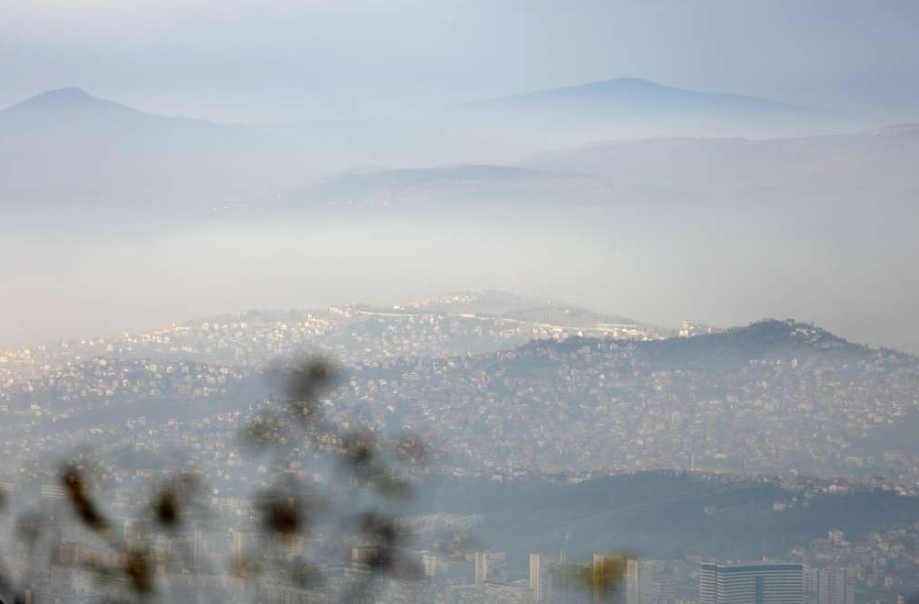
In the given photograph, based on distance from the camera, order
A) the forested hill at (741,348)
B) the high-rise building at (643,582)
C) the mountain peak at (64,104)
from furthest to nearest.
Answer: the mountain peak at (64,104) → the forested hill at (741,348) → the high-rise building at (643,582)

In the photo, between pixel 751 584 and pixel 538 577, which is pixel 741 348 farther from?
pixel 538 577

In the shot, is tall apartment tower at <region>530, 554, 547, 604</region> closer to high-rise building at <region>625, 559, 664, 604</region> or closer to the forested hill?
high-rise building at <region>625, 559, 664, 604</region>

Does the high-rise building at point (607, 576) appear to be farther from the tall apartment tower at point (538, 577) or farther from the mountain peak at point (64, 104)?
the mountain peak at point (64, 104)

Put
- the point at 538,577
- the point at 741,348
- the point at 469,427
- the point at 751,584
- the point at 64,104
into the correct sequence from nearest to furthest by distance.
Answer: the point at 751,584
the point at 538,577
the point at 469,427
the point at 741,348
the point at 64,104

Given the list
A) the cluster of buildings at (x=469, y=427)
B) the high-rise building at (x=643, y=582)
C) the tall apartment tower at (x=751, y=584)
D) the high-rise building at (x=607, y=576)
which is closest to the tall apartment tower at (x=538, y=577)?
the cluster of buildings at (x=469, y=427)

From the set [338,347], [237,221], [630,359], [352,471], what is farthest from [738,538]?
[237,221]

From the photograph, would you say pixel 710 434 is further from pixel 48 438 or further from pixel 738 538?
pixel 48 438

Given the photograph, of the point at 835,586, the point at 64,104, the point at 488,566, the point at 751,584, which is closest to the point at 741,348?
the point at 835,586

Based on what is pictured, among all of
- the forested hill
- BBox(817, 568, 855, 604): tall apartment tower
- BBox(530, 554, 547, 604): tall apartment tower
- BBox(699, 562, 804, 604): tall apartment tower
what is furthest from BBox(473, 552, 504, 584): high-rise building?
the forested hill

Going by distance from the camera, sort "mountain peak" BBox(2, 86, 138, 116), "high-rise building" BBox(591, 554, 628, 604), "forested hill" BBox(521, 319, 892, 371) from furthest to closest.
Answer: "mountain peak" BBox(2, 86, 138, 116), "forested hill" BBox(521, 319, 892, 371), "high-rise building" BBox(591, 554, 628, 604)
